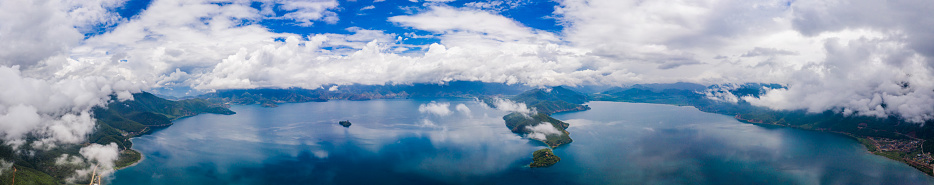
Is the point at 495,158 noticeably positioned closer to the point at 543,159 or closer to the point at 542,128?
the point at 543,159

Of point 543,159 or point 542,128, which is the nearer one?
point 543,159

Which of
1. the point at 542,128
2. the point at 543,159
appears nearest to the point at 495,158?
the point at 543,159

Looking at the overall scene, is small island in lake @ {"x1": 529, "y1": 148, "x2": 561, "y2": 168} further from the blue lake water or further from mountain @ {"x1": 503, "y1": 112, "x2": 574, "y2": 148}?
mountain @ {"x1": 503, "y1": 112, "x2": 574, "y2": 148}

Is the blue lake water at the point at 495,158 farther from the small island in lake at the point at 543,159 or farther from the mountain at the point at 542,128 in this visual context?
the mountain at the point at 542,128

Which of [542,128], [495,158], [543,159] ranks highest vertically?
[542,128]

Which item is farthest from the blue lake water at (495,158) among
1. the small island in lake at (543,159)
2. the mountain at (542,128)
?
the mountain at (542,128)

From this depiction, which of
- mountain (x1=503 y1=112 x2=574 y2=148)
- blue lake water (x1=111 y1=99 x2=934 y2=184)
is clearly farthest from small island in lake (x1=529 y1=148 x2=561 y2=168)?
mountain (x1=503 y1=112 x2=574 y2=148)
